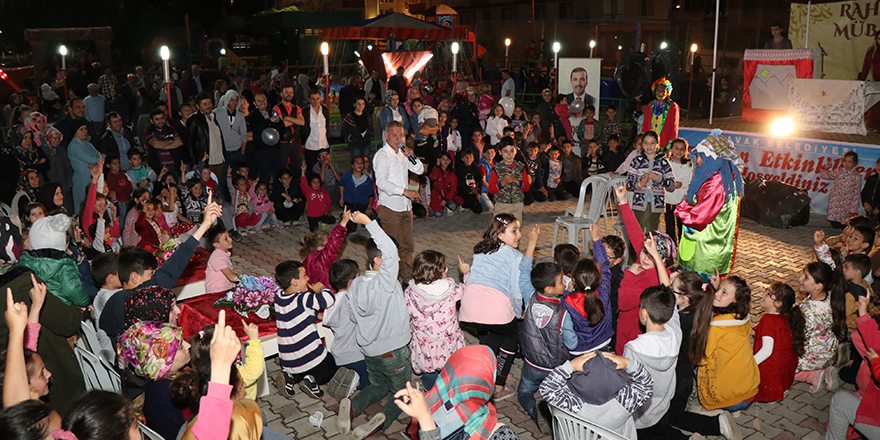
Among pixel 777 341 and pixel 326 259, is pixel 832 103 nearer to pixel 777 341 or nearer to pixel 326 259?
pixel 777 341

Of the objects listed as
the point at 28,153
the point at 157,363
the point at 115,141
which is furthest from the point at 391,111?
the point at 157,363

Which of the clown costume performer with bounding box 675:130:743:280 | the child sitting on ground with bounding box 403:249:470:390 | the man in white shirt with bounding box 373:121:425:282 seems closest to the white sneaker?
the child sitting on ground with bounding box 403:249:470:390

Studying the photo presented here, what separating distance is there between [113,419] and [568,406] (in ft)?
7.00

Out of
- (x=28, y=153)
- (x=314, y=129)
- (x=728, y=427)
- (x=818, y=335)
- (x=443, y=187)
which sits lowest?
(x=728, y=427)

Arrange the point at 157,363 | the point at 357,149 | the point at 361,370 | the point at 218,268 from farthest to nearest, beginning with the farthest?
1. the point at 357,149
2. the point at 218,268
3. the point at 361,370
4. the point at 157,363

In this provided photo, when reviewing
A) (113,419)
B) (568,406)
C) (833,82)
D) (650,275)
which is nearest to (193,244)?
(113,419)

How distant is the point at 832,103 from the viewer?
1165 cm

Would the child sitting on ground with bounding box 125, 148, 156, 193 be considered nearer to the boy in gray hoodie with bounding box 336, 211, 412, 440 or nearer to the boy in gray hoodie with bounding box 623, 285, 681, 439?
the boy in gray hoodie with bounding box 336, 211, 412, 440

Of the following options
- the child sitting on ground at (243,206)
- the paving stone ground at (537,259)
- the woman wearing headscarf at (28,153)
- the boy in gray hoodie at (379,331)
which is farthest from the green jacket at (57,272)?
the woman wearing headscarf at (28,153)

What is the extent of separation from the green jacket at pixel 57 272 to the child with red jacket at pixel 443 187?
6.34m

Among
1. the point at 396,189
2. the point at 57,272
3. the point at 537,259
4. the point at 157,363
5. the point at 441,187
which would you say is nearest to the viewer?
the point at 157,363

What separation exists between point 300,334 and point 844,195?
8.40 meters

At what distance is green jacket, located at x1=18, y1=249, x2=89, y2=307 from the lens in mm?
4789

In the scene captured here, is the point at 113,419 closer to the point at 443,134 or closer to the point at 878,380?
the point at 878,380
